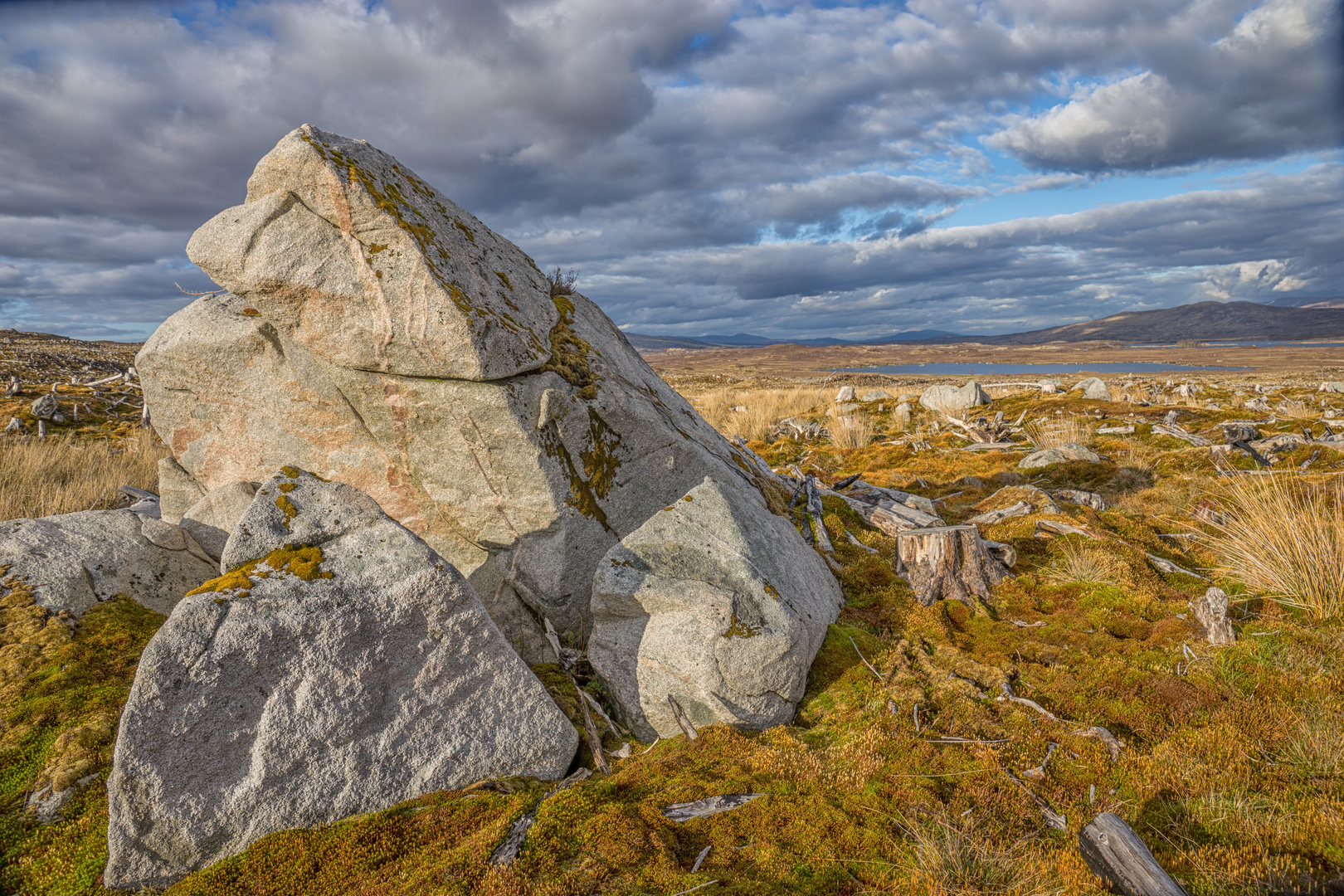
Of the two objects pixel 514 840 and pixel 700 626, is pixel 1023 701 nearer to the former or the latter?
pixel 700 626

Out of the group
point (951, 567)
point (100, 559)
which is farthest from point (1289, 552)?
point (100, 559)

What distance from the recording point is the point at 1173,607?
6523mm

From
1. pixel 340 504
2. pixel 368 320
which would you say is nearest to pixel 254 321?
pixel 368 320

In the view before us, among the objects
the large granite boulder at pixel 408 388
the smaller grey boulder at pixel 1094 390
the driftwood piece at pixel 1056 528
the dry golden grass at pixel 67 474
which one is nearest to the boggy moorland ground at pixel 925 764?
the driftwood piece at pixel 1056 528

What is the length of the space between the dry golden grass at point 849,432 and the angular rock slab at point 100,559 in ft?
50.4

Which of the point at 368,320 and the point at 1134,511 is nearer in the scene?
the point at 368,320

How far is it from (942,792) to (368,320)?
619cm

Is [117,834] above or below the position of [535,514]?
below

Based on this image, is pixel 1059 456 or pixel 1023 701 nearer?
pixel 1023 701

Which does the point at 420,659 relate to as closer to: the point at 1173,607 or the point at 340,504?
the point at 340,504

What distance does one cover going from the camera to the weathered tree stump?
7168mm

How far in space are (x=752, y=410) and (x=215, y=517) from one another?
18.6 m

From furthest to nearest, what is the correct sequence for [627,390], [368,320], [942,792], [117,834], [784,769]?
[627,390] < [368,320] < [784,769] < [942,792] < [117,834]

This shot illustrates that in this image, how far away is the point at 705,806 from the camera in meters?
3.84
